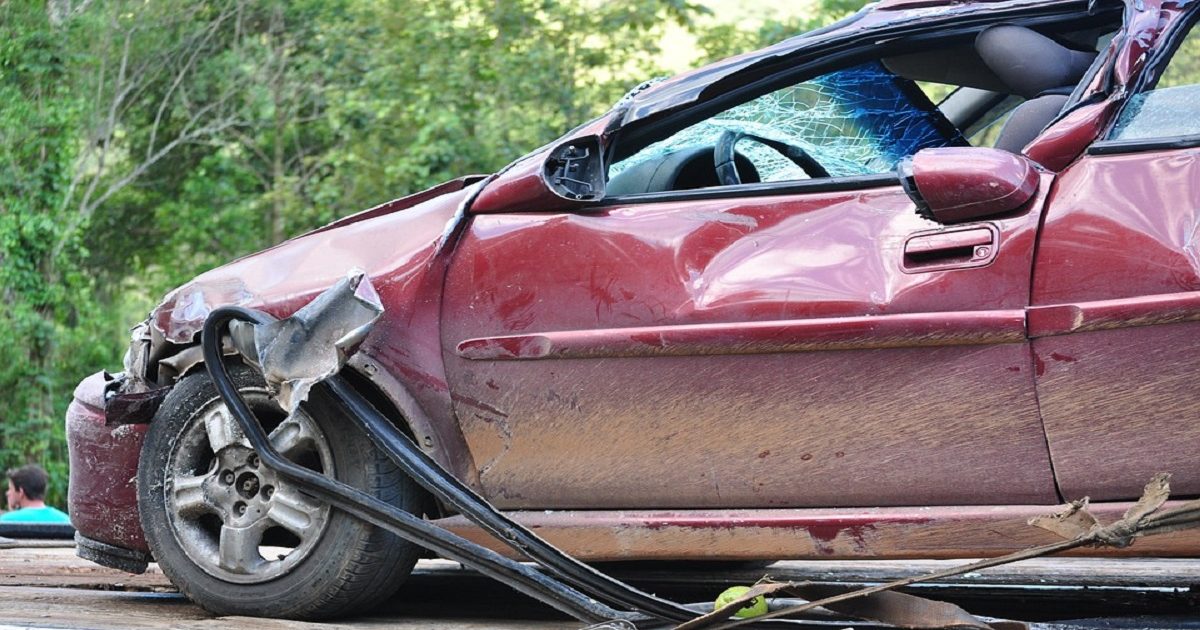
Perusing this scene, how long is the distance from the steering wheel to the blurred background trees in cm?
1152

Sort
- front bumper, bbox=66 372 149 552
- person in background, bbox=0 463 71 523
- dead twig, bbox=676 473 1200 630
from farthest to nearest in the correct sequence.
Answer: person in background, bbox=0 463 71 523
front bumper, bbox=66 372 149 552
dead twig, bbox=676 473 1200 630

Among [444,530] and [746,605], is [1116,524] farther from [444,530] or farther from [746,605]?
[444,530]

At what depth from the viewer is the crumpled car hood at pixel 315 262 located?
3689 mm

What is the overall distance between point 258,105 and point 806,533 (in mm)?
17762

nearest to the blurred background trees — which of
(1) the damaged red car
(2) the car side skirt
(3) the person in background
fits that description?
(3) the person in background

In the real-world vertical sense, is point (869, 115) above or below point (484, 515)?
above

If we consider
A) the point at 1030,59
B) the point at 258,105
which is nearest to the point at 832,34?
the point at 1030,59

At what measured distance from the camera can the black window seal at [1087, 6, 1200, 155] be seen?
9.91 feet

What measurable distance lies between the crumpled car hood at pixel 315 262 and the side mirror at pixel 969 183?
1.21 meters

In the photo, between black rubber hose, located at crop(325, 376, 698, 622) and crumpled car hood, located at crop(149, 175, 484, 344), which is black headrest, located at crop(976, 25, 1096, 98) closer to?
crumpled car hood, located at crop(149, 175, 484, 344)

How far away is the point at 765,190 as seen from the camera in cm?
340

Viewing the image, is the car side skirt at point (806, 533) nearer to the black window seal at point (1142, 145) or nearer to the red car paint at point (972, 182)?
the red car paint at point (972, 182)

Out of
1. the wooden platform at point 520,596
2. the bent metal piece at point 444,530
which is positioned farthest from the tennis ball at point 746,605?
the wooden platform at point 520,596

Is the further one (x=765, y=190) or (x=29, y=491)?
(x=29, y=491)
